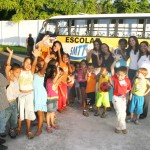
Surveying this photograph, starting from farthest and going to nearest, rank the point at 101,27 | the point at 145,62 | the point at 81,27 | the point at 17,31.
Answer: the point at 17,31
the point at 81,27
the point at 101,27
the point at 145,62

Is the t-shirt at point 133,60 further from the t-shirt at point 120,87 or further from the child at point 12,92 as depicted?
the child at point 12,92

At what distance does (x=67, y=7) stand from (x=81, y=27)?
435 inches

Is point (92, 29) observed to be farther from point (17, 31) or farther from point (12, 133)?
point (17, 31)

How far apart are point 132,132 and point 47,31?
1077cm

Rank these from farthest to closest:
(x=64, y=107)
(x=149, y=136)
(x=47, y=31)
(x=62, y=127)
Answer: (x=47, y=31), (x=64, y=107), (x=62, y=127), (x=149, y=136)

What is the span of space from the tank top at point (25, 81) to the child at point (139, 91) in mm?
2451

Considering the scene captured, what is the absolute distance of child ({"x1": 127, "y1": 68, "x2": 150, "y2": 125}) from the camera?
691 cm

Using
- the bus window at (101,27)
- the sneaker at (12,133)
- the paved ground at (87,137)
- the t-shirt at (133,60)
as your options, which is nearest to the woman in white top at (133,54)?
the t-shirt at (133,60)

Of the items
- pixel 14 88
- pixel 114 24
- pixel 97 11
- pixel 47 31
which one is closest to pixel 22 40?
pixel 97 11

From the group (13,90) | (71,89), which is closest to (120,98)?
(13,90)

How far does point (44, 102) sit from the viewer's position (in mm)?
5969

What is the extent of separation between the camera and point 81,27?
1507cm

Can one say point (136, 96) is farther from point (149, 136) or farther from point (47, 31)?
point (47, 31)

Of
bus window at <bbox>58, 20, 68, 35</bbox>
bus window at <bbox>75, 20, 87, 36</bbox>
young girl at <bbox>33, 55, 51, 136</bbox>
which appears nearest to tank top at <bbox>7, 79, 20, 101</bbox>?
young girl at <bbox>33, 55, 51, 136</bbox>
